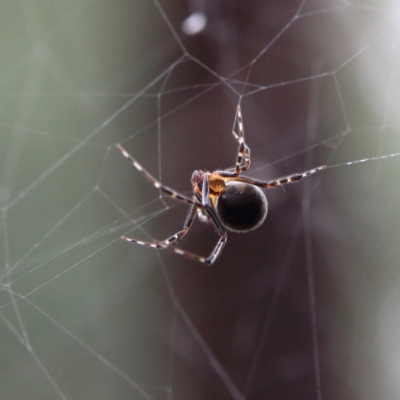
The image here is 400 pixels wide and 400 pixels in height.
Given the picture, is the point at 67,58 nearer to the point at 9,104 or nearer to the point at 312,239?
the point at 9,104

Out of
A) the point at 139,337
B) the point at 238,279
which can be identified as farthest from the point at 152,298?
the point at 238,279

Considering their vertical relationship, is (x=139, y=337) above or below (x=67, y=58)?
below

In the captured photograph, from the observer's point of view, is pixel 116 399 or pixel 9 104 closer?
pixel 9 104

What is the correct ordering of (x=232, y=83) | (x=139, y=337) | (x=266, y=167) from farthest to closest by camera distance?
(x=139, y=337), (x=266, y=167), (x=232, y=83)

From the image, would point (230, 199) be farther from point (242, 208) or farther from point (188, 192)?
point (188, 192)

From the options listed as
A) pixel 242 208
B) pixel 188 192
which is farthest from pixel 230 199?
pixel 188 192

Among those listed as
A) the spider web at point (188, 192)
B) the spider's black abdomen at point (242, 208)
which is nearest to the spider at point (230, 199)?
the spider's black abdomen at point (242, 208)

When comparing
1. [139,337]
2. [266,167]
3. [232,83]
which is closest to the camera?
[232,83]

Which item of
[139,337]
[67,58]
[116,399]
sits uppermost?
[67,58]
